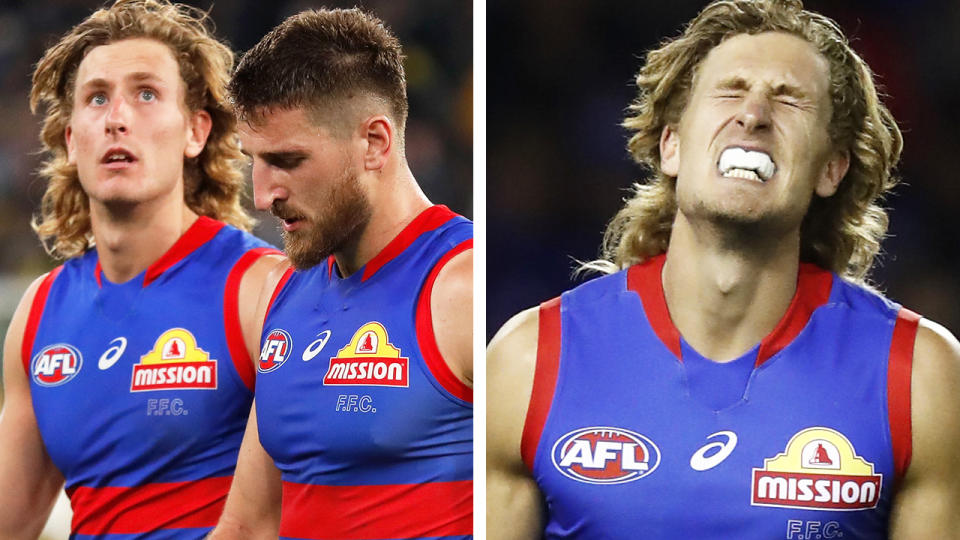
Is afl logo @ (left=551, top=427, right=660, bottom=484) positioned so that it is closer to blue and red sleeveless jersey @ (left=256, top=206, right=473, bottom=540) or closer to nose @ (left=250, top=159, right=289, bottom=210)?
blue and red sleeveless jersey @ (left=256, top=206, right=473, bottom=540)

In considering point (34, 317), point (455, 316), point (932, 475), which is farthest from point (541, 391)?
point (34, 317)

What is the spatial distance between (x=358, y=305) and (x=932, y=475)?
93 cm

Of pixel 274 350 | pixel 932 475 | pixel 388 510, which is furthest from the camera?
pixel 274 350

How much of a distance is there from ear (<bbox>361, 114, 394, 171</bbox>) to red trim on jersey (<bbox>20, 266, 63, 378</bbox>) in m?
0.68

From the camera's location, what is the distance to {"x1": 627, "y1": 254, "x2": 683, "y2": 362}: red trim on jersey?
1980 mm

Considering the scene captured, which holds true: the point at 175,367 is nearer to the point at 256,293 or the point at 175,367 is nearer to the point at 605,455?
the point at 256,293

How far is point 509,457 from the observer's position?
2010mm

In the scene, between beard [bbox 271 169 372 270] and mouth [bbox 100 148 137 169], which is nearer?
beard [bbox 271 169 372 270]

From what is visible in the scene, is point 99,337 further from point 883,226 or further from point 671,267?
point 883,226

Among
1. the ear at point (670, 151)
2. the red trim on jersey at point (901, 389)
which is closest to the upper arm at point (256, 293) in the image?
the ear at point (670, 151)

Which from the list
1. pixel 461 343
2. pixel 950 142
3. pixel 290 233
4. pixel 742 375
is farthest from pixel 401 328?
pixel 950 142

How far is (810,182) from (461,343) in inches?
23.7

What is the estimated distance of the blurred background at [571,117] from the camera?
6.48 feet

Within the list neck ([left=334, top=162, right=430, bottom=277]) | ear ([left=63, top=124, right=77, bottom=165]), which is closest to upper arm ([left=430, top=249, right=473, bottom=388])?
neck ([left=334, top=162, right=430, bottom=277])
